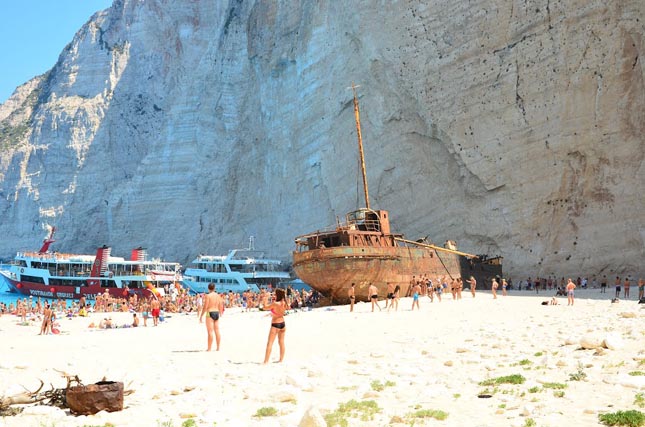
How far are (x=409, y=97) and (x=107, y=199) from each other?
56.0 meters

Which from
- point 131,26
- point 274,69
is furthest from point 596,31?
point 131,26

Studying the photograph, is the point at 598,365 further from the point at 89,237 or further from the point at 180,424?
the point at 89,237

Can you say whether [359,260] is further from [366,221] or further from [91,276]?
[91,276]

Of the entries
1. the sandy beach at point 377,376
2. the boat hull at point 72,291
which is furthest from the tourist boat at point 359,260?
the boat hull at point 72,291

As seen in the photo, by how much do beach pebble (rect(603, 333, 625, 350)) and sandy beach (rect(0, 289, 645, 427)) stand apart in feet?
0.06

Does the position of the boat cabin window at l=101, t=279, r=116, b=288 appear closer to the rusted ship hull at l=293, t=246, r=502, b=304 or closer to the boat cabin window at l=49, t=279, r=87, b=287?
the boat cabin window at l=49, t=279, r=87, b=287

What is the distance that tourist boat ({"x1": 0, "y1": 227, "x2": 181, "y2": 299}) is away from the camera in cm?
5297

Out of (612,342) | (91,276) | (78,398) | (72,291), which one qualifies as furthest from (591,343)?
(72,291)

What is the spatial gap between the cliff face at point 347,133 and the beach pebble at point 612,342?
3281 cm

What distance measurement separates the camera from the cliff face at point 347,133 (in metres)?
41.7

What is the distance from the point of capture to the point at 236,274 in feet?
181

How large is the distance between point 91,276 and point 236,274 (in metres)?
13.1

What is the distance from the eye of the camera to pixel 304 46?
6588cm

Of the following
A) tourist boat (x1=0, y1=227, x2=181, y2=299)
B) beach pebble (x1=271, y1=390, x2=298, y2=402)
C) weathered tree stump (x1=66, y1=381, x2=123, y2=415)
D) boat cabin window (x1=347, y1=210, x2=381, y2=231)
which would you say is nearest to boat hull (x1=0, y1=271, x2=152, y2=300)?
tourist boat (x1=0, y1=227, x2=181, y2=299)
